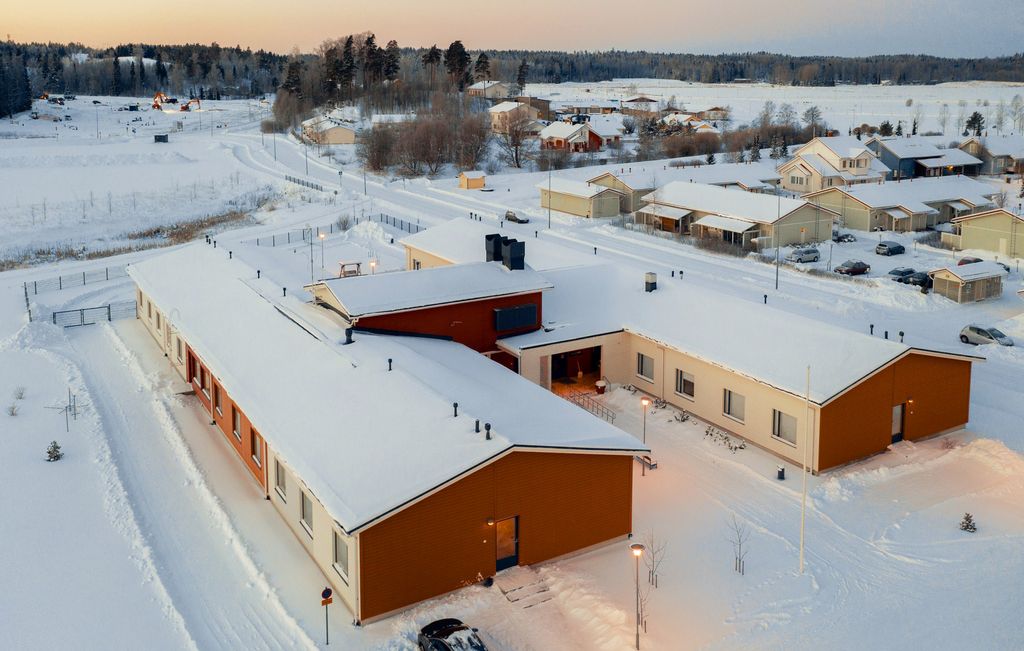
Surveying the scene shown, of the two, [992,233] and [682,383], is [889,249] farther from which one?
[682,383]

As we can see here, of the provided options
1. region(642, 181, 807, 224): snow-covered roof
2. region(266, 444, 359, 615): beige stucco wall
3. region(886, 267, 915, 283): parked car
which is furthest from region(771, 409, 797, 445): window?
region(642, 181, 807, 224): snow-covered roof

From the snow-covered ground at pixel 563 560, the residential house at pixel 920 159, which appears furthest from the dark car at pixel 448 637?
the residential house at pixel 920 159

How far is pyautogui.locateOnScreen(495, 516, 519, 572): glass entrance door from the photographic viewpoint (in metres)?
16.2

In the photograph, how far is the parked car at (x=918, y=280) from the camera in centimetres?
3775

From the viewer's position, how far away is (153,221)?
59844 millimetres

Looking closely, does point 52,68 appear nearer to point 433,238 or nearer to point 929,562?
point 433,238

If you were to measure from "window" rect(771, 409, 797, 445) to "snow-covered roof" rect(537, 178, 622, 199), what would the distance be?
36.0 m

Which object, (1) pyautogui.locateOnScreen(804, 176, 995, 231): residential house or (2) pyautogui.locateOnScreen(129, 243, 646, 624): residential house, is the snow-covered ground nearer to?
(2) pyautogui.locateOnScreen(129, 243, 646, 624): residential house

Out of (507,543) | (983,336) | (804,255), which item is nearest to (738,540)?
(507,543)

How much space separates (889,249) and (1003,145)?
125 feet

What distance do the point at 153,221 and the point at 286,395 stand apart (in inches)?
1793

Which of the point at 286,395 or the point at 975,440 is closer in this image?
the point at 286,395

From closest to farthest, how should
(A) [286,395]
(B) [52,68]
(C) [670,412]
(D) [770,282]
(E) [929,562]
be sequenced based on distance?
(E) [929,562] → (A) [286,395] → (C) [670,412] → (D) [770,282] → (B) [52,68]

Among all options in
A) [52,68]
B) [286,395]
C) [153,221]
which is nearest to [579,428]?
[286,395]
